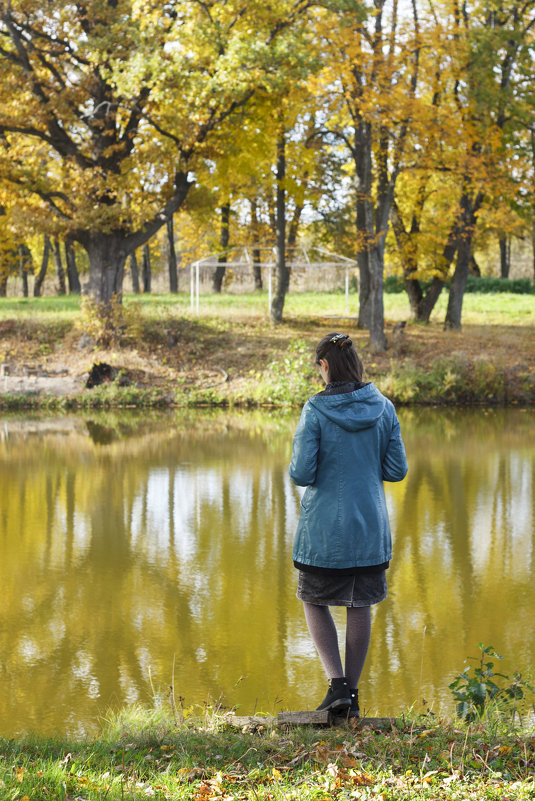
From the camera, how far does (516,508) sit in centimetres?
1068

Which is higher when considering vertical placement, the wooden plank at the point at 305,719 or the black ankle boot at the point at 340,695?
the black ankle boot at the point at 340,695

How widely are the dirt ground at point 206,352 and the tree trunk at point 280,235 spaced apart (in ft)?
2.07

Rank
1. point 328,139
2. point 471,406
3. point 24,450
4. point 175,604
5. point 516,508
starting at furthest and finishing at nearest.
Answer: point 328,139, point 471,406, point 24,450, point 516,508, point 175,604

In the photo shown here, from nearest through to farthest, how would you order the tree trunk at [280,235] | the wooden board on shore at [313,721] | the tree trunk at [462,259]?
1. the wooden board on shore at [313,721]
2. the tree trunk at [280,235]
3. the tree trunk at [462,259]

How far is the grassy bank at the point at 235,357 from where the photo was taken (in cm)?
2136

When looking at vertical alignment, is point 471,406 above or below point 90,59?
below

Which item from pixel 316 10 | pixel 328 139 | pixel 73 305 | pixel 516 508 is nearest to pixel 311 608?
pixel 516 508

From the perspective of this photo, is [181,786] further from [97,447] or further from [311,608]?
[97,447]

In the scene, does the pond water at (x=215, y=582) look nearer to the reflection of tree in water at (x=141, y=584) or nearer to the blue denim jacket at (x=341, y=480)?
the reflection of tree in water at (x=141, y=584)

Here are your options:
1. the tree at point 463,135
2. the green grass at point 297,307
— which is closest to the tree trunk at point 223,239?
the green grass at point 297,307

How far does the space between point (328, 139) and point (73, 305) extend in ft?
34.0

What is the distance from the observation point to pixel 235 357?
24812 millimetres

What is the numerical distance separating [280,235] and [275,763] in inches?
1002

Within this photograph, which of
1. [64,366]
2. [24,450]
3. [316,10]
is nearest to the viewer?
[24,450]
